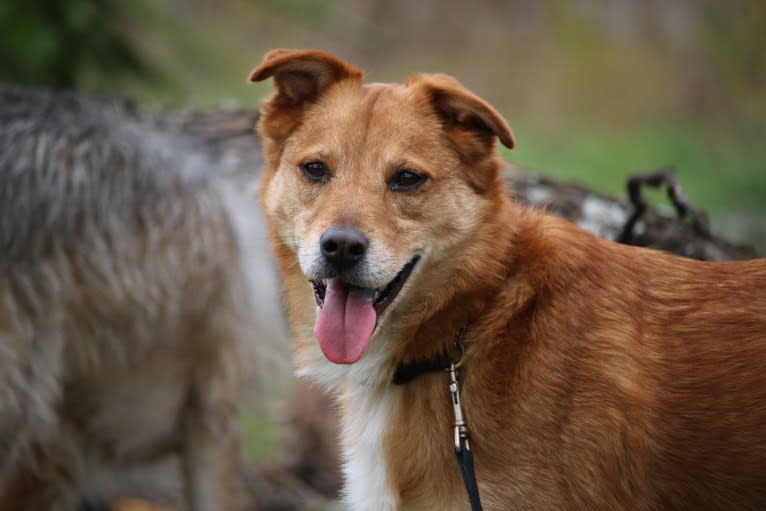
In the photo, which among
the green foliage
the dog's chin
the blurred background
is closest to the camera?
the dog's chin

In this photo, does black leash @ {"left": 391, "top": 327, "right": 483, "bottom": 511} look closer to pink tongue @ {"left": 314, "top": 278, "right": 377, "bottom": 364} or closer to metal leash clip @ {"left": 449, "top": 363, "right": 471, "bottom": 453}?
metal leash clip @ {"left": 449, "top": 363, "right": 471, "bottom": 453}

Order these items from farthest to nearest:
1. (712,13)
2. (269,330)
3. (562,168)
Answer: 1. (712,13)
2. (562,168)
3. (269,330)

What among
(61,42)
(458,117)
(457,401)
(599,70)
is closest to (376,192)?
(458,117)

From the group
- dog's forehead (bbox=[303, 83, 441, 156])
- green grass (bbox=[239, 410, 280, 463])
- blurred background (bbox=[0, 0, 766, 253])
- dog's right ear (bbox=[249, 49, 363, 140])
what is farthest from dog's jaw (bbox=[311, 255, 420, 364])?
blurred background (bbox=[0, 0, 766, 253])

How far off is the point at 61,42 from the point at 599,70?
33.6 feet

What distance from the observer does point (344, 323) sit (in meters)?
2.95

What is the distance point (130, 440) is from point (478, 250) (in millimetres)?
2496

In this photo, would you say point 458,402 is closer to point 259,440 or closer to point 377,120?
point 377,120

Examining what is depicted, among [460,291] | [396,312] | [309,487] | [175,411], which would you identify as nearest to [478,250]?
[460,291]

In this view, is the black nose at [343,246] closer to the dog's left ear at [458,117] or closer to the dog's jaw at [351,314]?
the dog's jaw at [351,314]

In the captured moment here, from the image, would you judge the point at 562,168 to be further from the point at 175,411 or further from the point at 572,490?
the point at 572,490

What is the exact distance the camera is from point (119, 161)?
475 cm

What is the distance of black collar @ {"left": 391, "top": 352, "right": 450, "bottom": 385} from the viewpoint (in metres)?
3.00

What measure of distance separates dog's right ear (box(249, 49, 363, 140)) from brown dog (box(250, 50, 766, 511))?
10 millimetres
